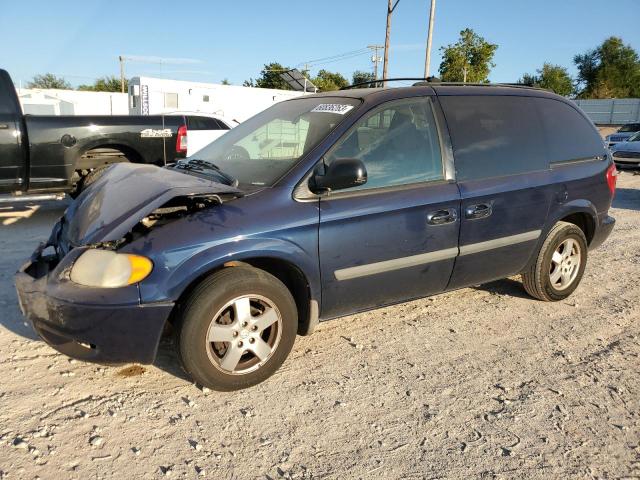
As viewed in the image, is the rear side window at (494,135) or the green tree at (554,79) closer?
the rear side window at (494,135)

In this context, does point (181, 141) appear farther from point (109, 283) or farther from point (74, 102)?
point (74, 102)

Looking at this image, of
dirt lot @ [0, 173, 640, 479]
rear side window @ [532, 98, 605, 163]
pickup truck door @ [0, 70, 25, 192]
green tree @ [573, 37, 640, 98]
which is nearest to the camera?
dirt lot @ [0, 173, 640, 479]

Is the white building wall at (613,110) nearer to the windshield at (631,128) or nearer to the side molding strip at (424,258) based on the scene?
the windshield at (631,128)

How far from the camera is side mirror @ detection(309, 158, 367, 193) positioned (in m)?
3.12

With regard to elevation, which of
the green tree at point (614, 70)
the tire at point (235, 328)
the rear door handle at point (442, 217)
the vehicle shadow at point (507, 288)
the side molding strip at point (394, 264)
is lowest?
the vehicle shadow at point (507, 288)

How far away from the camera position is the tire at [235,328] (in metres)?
2.85

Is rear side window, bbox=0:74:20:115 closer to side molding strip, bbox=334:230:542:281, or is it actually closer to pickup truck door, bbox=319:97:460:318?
pickup truck door, bbox=319:97:460:318

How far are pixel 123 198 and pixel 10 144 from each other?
444 cm

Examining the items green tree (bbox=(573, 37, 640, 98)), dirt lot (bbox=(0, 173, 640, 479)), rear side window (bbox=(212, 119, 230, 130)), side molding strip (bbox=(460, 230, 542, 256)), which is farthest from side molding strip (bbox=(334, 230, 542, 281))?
green tree (bbox=(573, 37, 640, 98))

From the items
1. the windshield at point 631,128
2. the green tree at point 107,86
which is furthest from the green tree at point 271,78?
the windshield at point 631,128

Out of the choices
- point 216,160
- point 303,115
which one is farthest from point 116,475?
point 303,115

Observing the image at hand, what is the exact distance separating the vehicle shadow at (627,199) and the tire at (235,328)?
865 cm

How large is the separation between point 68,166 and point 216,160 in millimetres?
4068

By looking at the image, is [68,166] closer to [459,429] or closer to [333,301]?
[333,301]
